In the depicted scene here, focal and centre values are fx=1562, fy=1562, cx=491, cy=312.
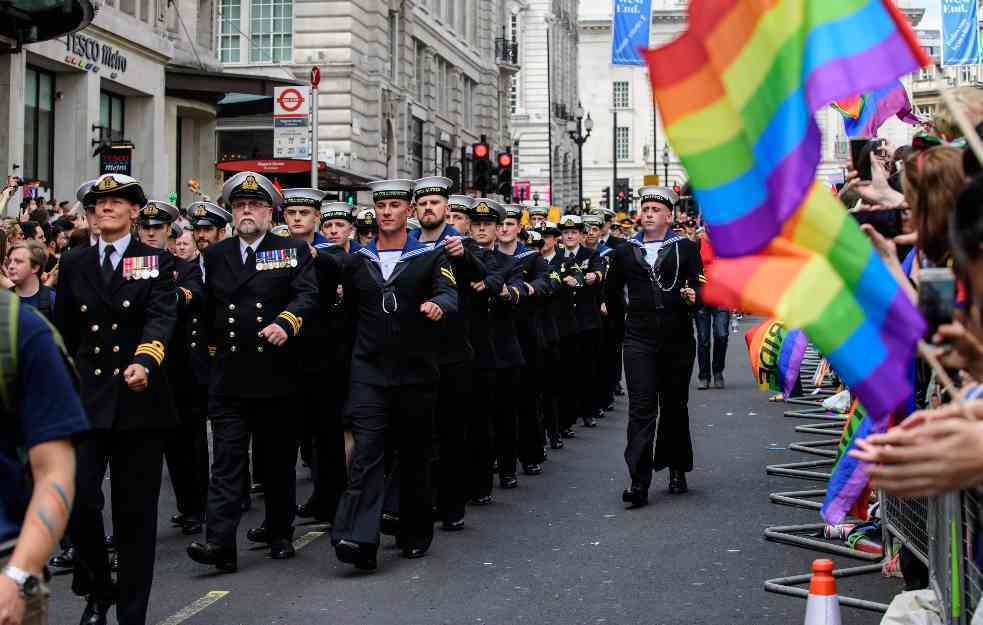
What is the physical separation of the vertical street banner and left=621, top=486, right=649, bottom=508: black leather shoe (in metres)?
13.2

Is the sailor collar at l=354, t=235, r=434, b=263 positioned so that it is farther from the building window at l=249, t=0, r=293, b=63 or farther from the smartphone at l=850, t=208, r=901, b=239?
the building window at l=249, t=0, r=293, b=63

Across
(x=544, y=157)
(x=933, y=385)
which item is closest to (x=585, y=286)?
(x=933, y=385)

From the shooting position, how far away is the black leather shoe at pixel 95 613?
739 cm

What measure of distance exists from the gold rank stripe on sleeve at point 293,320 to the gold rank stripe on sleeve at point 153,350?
4.95 ft

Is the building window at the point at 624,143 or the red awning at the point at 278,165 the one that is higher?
the building window at the point at 624,143

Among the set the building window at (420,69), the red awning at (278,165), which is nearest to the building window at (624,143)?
the building window at (420,69)

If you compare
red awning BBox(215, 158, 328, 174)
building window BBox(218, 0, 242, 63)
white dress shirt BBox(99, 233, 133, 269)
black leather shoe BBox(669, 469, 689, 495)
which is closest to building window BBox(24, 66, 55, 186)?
red awning BBox(215, 158, 328, 174)

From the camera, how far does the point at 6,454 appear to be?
12.5ft

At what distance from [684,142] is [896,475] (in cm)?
103

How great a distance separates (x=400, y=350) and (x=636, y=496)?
268 centimetres

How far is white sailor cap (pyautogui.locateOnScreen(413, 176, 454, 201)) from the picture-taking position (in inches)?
407

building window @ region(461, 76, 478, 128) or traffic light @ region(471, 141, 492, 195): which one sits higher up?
building window @ region(461, 76, 478, 128)

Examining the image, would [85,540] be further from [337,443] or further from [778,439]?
[778,439]

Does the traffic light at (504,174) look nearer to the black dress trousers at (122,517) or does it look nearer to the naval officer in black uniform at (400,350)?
the naval officer in black uniform at (400,350)
